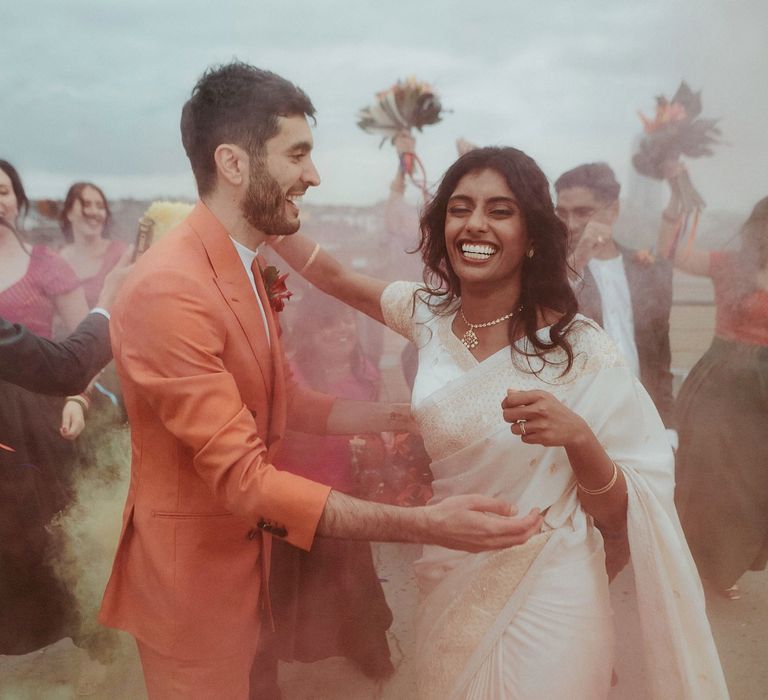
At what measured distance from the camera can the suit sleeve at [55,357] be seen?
1.75 metres

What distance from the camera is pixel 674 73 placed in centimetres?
194

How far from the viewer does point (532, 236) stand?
1526 millimetres

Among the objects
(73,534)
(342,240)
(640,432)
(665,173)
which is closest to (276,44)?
(342,240)

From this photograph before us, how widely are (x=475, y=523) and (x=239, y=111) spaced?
1028mm

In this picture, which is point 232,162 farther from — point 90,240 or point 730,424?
point 730,424

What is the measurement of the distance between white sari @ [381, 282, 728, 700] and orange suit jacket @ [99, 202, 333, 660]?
0.44 meters

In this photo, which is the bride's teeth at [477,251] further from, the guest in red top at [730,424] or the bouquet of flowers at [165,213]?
the guest in red top at [730,424]

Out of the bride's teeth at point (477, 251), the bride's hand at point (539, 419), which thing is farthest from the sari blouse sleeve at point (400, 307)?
the bride's hand at point (539, 419)

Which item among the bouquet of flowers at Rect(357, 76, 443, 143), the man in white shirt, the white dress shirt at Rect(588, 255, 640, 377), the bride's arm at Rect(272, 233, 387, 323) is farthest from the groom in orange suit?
the white dress shirt at Rect(588, 255, 640, 377)

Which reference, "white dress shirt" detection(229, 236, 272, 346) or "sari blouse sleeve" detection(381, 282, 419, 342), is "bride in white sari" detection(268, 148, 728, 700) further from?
"white dress shirt" detection(229, 236, 272, 346)

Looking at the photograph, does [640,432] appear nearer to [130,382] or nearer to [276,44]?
[130,382]

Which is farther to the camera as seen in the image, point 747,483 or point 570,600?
point 747,483

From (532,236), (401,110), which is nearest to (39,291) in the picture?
(401,110)

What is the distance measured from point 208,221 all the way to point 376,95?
0.71 meters
